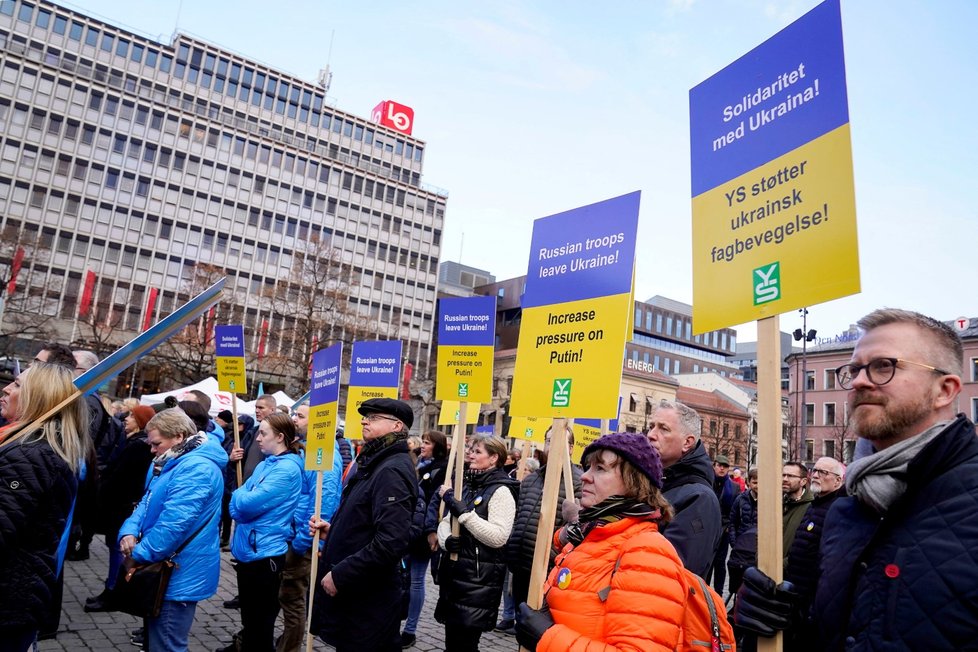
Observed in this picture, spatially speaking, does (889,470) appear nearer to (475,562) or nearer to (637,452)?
(637,452)

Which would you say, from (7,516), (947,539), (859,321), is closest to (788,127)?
(859,321)

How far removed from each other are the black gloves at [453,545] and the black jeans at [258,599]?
140 centimetres

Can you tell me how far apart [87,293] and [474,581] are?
196 feet

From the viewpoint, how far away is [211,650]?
6.08 metres

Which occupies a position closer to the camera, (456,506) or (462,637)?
(462,637)

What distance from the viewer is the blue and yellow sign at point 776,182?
253cm

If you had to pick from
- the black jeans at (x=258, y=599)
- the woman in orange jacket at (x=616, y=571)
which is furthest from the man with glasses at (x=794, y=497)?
the black jeans at (x=258, y=599)

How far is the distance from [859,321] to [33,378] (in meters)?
4.24

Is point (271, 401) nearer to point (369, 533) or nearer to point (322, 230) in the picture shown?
point (369, 533)

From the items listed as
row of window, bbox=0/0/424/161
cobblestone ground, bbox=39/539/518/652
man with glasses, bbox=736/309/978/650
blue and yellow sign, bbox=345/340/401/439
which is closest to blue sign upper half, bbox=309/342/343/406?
blue and yellow sign, bbox=345/340/401/439

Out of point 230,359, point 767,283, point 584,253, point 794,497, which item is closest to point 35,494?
point 584,253

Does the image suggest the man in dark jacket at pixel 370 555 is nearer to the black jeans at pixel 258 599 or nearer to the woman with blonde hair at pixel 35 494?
the black jeans at pixel 258 599

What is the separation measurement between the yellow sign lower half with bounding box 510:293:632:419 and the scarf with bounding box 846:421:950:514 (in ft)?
4.93

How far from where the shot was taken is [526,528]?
17.0ft
